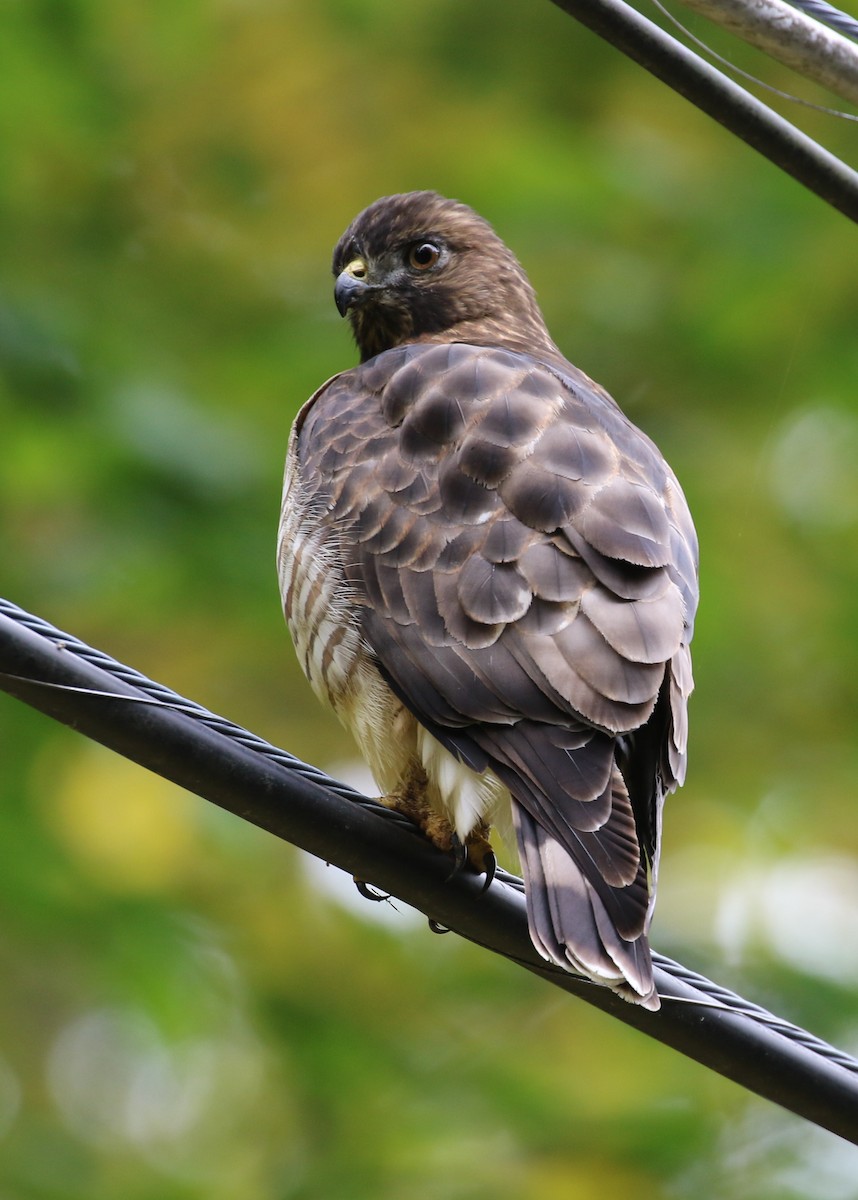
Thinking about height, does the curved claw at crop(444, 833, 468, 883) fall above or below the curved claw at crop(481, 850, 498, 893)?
above

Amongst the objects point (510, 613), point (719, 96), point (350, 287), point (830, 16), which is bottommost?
point (350, 287)

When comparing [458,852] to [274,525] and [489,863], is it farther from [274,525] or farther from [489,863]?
[274,525]

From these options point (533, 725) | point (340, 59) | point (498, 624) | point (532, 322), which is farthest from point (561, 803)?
point (340, 59)

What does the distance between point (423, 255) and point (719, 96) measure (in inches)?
76.8

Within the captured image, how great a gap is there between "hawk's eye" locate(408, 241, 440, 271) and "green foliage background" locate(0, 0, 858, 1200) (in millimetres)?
1753

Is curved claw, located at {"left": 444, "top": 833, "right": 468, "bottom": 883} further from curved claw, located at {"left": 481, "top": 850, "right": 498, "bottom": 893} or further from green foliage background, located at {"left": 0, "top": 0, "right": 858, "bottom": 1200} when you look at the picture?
green foliage background, located at {"left": 0, "top": 0, "right": 858, "bottom": 1200}

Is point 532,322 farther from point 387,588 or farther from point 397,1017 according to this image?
point 397,1017

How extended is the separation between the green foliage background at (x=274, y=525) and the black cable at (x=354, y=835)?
11.6 feet

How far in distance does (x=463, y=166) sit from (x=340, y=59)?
837 millimetres

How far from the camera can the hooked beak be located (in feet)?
16.3

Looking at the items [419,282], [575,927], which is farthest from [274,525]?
[575,927]

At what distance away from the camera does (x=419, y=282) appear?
5.09 metres

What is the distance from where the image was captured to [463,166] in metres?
7.63

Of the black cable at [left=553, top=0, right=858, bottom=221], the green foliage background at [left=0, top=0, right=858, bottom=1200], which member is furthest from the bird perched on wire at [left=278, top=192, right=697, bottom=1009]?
the green foliage background at [left=0, top=0, right=858, bottom=1200]
